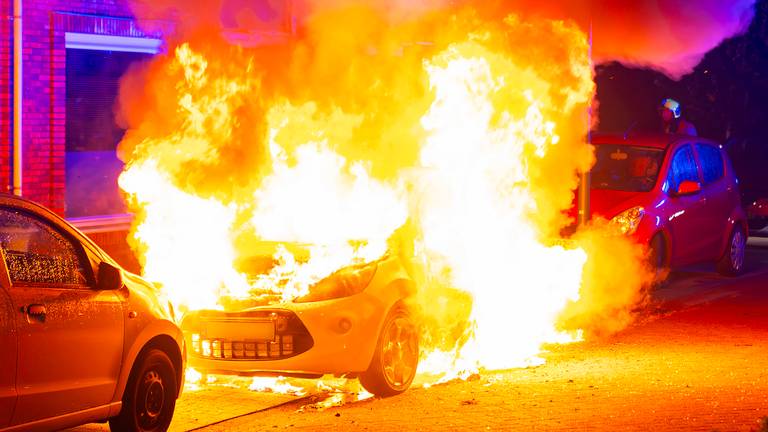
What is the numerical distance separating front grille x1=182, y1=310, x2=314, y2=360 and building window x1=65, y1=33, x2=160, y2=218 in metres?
5.85

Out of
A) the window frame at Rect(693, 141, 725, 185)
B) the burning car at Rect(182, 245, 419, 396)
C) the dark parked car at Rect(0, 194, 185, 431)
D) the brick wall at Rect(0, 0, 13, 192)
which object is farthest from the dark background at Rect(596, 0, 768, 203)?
the dark parked car at Rect(0, 194, 185, 431)

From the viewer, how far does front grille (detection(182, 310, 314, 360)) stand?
930 cm

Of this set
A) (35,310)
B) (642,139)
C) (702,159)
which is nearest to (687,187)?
(642,139)

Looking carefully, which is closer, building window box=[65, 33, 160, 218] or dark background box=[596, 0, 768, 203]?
building window box=[65, 33, 160, 218]

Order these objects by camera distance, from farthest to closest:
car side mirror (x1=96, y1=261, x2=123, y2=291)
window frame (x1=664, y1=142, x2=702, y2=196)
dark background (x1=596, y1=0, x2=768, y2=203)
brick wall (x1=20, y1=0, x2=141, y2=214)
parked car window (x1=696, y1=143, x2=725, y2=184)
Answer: dark background (x1=596, y1=0, x2=768, y2=203), parked car window (x1=696, y1=143, x2=725, y2=184), window frame (x1=664, y1=142, x2=702, y2=196), brick wall (x1=20, y1=0, x2=141, y2=214), car side mirror (x1=96, y1=261, x2=123, y2=291)

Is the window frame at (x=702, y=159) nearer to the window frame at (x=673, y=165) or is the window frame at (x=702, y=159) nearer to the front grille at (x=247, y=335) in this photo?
the window frame at (x=673, y=165)

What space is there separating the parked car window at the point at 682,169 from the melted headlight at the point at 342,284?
7.14 m

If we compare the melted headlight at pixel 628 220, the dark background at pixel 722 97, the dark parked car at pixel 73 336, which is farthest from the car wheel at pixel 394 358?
the dark background at pixel 722 97

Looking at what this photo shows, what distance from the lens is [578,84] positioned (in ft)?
45.4

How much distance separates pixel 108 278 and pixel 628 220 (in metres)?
8.58

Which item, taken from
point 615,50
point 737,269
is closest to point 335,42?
point 615,50

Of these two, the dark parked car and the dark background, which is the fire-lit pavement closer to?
the dark parked car

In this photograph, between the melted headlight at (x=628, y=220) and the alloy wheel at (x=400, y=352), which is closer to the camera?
the alloy wheel at (x=400, y=352)

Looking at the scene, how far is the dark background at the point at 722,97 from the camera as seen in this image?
26.1m
